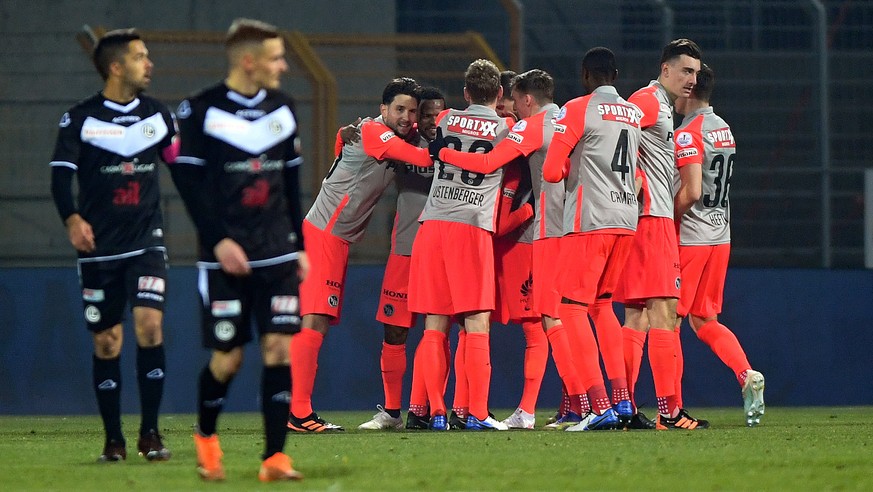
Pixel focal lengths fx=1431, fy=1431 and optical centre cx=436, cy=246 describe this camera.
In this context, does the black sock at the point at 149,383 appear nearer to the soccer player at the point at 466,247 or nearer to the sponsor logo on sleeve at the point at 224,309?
the sponsor logo on sleeve at the point at 224,309

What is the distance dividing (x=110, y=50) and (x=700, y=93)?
3.89 meters

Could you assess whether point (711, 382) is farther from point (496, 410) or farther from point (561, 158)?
point (561, 158)

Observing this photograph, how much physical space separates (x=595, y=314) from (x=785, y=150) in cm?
605

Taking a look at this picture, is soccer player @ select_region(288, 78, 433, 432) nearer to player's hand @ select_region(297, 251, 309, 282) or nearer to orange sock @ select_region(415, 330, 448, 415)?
orange sock @ select_region(415, 330, 448, 415)

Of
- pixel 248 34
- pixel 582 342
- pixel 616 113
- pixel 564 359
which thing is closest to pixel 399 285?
pixel 564 359

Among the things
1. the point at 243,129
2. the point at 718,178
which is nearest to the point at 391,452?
the point at 243,129

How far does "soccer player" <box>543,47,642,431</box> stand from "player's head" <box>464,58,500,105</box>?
568 millimetres

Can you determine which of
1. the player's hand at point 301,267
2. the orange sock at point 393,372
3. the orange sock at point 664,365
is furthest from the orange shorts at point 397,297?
the player's hand at point 301,267

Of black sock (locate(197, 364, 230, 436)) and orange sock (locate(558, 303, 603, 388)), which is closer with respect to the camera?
black sock (locate(197, 364, 230, 436))

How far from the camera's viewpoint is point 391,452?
22.0ft

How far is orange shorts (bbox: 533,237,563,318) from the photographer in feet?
26.6

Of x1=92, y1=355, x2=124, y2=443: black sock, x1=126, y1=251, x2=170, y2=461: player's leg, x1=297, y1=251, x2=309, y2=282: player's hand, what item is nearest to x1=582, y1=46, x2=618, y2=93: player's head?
x1=126, y1=251, x2=170, y2=461: player's leg

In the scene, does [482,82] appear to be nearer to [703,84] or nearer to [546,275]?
[546,275]

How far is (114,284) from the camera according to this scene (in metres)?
6.56
